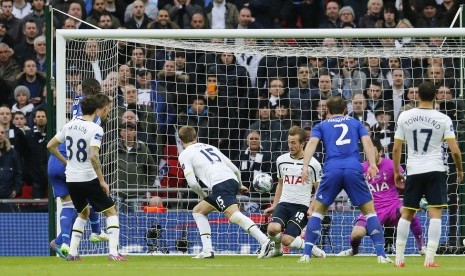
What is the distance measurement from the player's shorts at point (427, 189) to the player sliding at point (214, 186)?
294 centimetres

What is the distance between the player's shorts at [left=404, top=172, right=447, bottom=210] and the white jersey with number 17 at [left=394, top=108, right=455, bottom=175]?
70mm

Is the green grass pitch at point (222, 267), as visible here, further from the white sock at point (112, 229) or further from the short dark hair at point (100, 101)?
the short dark hair at point (100, 101)

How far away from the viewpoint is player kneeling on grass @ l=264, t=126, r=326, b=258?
56.7 ft

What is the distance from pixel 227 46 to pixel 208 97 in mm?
1556

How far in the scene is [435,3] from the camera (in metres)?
23.8

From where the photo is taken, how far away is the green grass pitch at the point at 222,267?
1302 cm

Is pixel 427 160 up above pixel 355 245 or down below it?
above

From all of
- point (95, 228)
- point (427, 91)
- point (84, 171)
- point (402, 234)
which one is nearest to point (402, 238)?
point (402, 234)

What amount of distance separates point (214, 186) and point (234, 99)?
A: 405cm

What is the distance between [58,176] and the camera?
16625 millimetres

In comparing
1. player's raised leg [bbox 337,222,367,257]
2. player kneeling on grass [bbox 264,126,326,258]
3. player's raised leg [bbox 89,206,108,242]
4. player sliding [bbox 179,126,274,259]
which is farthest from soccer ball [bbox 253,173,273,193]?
player's raised leg [bbox 89,206,108,242]

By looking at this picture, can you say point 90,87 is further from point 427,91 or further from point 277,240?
point 427,91

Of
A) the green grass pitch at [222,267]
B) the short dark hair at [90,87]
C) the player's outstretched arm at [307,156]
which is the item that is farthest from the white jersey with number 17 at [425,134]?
the short dark hair at [90,87]

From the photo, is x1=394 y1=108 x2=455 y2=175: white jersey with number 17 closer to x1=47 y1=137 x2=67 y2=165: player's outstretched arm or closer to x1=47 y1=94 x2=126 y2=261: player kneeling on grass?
x1=47 y1=94 x2=126 y2=261: player kneeling on grass
